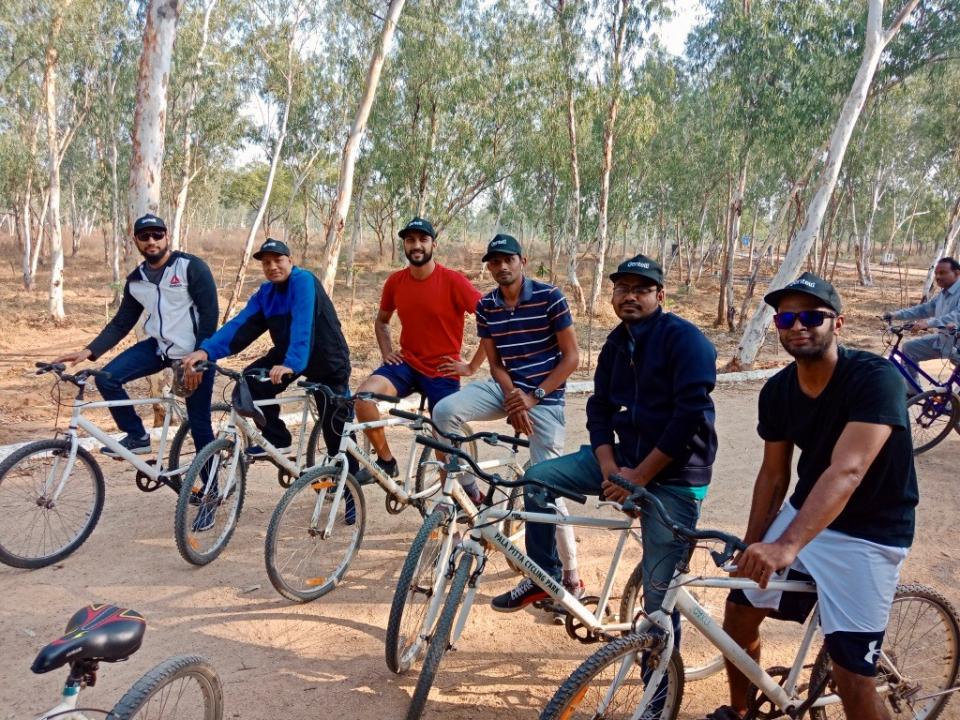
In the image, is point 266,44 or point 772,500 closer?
point 772,500

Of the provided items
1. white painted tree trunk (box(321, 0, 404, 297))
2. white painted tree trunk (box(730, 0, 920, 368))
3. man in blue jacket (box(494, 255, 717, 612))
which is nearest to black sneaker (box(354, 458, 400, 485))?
man in blue jacket (box(494, 255, 717, 612))

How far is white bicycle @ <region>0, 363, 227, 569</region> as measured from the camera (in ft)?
12.6

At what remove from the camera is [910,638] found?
285 centimetres

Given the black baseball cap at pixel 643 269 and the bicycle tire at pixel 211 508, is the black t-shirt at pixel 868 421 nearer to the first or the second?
Answer: the black baseball cap at pixel 643 269

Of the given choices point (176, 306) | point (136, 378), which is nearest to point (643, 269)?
point (176, 306)

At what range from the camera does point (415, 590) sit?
2.96 m

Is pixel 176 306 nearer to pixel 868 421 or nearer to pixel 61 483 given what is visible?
pixel 61 483

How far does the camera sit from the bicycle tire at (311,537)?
11.5ft

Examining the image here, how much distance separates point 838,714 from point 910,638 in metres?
0.44

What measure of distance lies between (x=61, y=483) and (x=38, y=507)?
39 cm

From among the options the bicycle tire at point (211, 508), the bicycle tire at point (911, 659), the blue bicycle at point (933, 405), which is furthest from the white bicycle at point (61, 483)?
the blue bicycle at point (933, 405)

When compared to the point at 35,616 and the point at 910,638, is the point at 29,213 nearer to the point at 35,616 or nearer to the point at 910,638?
the point at 35,616

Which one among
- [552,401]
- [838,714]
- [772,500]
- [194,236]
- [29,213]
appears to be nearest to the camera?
[772,500]

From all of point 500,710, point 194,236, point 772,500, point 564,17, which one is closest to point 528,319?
point 772,500
